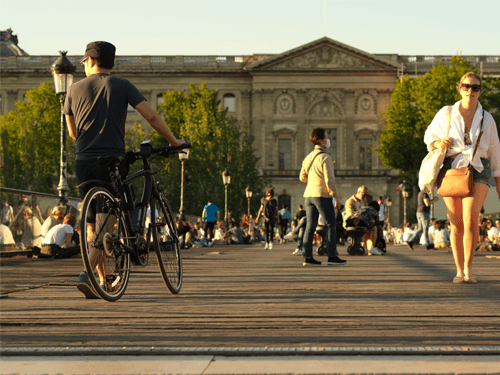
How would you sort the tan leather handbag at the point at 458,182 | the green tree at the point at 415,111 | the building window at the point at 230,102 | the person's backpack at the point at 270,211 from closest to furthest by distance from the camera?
the tan leather handbag at the point at 458,182 → the person's backpack at the point at 270,211 → the green tree at the point at 415,111 → the building window at the point at 230,102

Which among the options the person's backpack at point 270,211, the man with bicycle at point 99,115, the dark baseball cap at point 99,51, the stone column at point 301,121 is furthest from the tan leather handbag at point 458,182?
the stone column at point 301,121

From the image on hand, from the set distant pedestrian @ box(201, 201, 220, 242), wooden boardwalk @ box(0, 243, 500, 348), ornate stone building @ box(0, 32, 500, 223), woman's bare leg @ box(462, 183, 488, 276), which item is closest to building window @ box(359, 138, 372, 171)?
ornate stone building @ box(0, 32, 500, 223)

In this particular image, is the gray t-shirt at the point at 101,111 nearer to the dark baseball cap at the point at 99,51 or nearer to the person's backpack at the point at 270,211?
the dark baseball cap at the point at 99,51

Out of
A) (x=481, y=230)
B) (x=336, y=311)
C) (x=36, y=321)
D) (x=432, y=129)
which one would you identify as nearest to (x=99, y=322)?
(x=36, y=321)

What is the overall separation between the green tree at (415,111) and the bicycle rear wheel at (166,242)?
148 ft

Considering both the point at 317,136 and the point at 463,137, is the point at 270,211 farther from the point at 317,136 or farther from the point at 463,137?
the point at 463,137

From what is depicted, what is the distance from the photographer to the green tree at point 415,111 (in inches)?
1956

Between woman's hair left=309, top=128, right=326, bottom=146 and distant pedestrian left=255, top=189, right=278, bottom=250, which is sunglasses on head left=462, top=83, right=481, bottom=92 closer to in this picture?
woman's hair left=309, top=128, right=326, bottom=146

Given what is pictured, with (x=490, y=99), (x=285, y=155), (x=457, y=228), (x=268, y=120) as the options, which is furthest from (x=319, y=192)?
(x=285, y=155)

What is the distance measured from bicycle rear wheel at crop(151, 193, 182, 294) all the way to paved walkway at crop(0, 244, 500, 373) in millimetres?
164

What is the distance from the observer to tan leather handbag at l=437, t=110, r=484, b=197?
25.0 feet

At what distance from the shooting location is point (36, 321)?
4621mm

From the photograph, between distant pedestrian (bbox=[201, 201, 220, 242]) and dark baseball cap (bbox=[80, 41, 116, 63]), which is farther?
distant pedestrian (bbox=[201, 201, 220, 242])

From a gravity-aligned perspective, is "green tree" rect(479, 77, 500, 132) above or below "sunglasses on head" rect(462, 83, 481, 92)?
above
